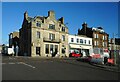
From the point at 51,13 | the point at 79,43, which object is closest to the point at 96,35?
the point at 79,43

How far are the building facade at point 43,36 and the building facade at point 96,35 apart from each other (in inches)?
721

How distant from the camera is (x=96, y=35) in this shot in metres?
85.3

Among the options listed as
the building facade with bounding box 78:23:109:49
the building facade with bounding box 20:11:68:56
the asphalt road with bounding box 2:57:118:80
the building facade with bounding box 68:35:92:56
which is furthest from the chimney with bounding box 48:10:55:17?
the asphalt road with bounding box 2:57:118:80

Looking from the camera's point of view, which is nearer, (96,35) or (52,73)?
(52,73)

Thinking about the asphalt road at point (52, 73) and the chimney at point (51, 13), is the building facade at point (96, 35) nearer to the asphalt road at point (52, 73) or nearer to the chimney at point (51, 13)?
the chimney at point (51, 13)

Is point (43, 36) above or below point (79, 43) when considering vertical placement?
above

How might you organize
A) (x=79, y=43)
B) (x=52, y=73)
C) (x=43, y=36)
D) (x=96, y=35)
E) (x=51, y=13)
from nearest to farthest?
1. (x=52, y=73)
2. (x=43, y=36)
3. (x=51, y=13)
4. (x=79, y=43)
5. (x=96, y=35)

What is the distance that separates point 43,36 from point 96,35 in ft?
97.4

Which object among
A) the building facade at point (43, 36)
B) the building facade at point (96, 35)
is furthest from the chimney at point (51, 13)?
the building facade at point (96, 35)

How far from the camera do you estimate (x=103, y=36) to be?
293 ft

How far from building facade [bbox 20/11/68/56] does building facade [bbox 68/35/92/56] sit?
4.53 meters

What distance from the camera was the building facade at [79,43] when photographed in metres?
73.0

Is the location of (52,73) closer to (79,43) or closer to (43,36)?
(43,36)


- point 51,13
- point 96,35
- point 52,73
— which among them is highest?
point 51,13
